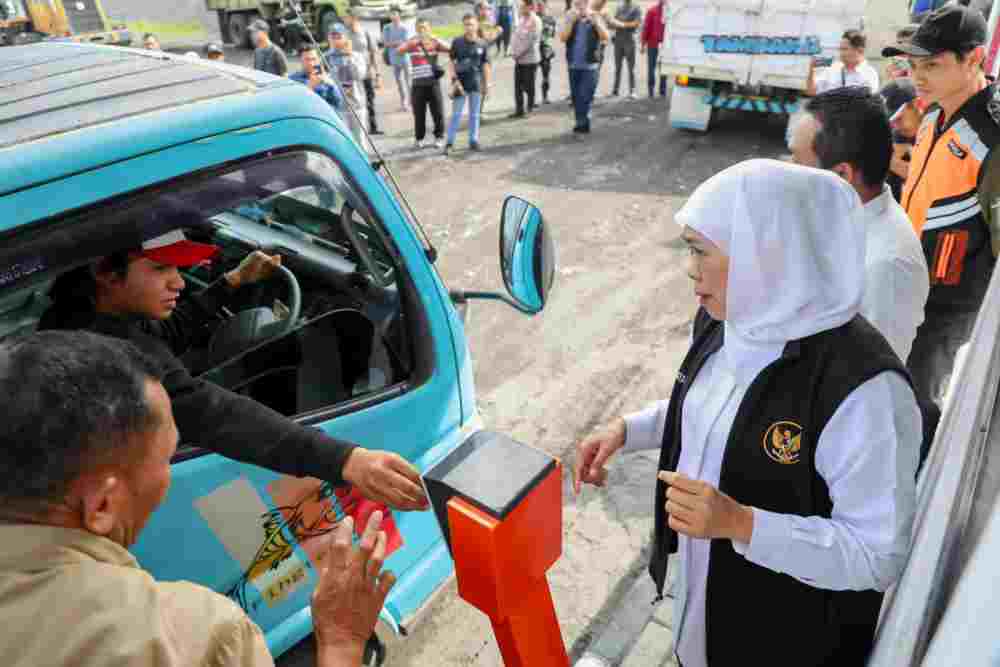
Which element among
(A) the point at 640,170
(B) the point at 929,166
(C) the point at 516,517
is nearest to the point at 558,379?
(B) the point at 929,166

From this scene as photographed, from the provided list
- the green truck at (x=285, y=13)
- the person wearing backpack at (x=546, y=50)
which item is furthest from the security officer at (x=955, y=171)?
the green truck at (x=285, y=13)

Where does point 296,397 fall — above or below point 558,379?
above

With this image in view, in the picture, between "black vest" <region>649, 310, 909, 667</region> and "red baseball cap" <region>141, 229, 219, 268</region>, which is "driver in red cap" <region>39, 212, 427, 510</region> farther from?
"black vest" <region>649, 310, 909, 667</region>

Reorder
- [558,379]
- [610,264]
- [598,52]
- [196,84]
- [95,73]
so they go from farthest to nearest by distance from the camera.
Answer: [598,52] → [610,264] → [558,379] → [95,73] → [196,84]

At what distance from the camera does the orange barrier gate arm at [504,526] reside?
41.9 inches

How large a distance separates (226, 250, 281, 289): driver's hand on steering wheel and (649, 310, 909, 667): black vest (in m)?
1.58

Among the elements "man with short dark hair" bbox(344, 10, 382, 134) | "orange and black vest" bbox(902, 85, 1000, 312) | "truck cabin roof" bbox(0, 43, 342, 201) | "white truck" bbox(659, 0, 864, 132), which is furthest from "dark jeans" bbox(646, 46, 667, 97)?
"truck cabin roof" bbox(0, 43, 342, 201)

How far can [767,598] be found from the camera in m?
1.57

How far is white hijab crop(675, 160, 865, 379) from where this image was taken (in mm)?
1367

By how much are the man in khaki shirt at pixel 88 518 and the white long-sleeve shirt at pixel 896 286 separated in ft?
6.16

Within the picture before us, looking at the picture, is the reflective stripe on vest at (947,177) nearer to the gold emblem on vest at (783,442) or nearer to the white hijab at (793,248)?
the white hijab at (793,248)

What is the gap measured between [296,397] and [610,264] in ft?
14.1

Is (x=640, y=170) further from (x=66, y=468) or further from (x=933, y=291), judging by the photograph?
(x=66, y=468)

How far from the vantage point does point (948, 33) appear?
272 centimetres
